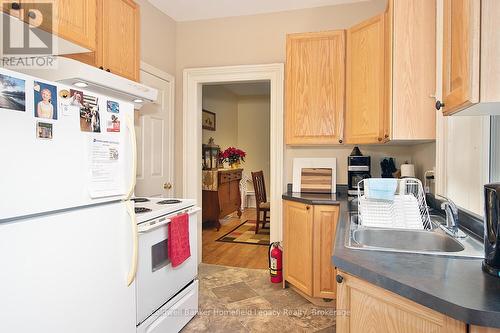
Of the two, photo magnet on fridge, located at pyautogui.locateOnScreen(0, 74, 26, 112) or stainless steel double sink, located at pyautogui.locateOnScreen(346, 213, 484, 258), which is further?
stainless steel double sink, located at pyautogui.locateOnScreen(346, 213, 484, 258)

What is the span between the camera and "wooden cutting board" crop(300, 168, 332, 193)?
2869mm

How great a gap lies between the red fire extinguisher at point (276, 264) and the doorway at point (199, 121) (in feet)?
0.77

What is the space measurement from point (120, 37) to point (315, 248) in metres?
2.10

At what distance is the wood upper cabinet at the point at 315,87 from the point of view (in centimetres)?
265

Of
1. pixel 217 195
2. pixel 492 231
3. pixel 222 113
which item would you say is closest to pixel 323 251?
pixel 492 231

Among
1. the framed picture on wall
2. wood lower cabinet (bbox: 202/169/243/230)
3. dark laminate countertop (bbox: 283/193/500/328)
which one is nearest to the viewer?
dark laminate countertop (bbox: 283/193/500/328)

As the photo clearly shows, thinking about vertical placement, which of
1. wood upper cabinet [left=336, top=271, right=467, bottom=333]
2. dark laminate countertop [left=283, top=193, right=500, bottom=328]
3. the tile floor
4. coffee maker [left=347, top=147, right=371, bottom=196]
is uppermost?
coffee maker [left=347, top=147, right=371, bottom=196]

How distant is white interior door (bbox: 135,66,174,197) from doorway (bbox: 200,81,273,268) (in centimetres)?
108

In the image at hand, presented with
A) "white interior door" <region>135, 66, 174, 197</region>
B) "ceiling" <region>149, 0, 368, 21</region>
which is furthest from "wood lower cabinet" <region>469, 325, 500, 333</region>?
"ceiling" <region>149, 0, 368, 21</region>

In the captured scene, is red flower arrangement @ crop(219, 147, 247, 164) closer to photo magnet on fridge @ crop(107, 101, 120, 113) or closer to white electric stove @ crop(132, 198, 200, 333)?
white electric stove @ crop(132, 198, 200, 333)

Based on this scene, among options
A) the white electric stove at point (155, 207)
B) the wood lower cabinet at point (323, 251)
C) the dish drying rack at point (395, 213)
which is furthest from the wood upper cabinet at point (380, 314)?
the wood lower cabinet at point (323, 251)

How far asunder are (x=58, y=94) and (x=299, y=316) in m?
2.11

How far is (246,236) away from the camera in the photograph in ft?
15.0

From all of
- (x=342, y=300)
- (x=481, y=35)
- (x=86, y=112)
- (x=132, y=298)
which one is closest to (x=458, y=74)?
(x=481, y=35)
